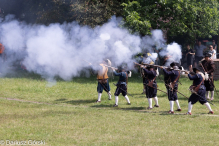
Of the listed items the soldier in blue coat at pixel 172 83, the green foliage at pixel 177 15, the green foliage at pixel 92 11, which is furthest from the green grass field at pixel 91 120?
the green foliage at pixel 177 15

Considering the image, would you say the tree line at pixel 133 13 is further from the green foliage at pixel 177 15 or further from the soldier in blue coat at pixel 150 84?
the soldier in blue coat at pixel 150 84

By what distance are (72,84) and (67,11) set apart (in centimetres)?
537

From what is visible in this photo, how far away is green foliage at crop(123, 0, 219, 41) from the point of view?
21.7 metres

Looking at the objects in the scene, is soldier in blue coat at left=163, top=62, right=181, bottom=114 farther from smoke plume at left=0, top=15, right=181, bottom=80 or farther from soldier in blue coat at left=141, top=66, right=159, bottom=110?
smoke plume at left=0, top=15, right=181, bottom=80

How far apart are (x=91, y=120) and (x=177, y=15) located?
13563 millimetres

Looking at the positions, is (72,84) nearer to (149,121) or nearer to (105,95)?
(105,95)

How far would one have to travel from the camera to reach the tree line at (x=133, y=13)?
2039cm

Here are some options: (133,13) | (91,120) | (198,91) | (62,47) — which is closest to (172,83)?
(198,91)

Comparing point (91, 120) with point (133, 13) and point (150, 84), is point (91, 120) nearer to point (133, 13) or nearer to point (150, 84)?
point (150, 84)

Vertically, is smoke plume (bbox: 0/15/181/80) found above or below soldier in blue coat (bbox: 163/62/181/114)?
above

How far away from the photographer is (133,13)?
68.2 feet

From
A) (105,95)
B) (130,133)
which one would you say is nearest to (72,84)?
(105,95)

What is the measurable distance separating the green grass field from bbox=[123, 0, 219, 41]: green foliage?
614cm

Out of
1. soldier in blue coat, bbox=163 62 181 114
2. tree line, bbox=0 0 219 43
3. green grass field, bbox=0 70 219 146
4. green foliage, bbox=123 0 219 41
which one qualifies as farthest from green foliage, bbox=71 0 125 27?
soldier in blue coat, bbox=163 62 181 114
